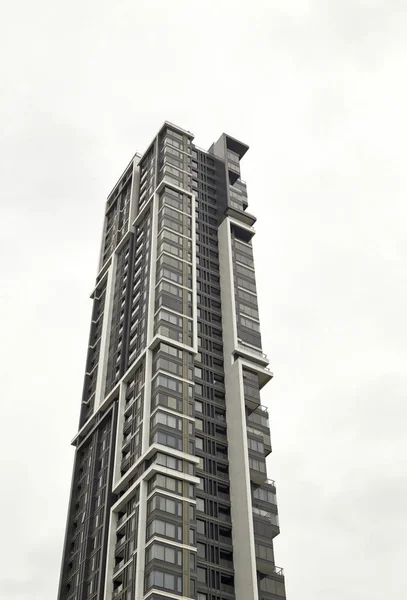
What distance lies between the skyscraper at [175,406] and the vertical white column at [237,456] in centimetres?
22

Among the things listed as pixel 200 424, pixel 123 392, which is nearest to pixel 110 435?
pixel 123 392

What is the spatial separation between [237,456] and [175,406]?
11.7 metres

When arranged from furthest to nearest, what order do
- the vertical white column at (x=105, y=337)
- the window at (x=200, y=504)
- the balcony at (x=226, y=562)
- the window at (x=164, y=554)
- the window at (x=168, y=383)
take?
the vertical white column at (x=105, y=337), the window at (x=168, y=383), the window at (x=200, y=504), the balcony at (x=226, y=562), the window at (x=164, y=554)

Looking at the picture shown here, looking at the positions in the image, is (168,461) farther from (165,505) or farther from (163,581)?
(163,581)

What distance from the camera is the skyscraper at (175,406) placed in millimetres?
98750

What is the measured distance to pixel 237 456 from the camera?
110562 millimetres

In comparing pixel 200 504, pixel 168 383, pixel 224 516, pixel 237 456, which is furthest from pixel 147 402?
pixel 224 516

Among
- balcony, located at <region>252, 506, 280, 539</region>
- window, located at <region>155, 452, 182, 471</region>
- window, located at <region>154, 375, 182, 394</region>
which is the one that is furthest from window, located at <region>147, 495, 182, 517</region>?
window, located at <region>154, 375, 182, 394</region>

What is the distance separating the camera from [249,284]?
450 ft

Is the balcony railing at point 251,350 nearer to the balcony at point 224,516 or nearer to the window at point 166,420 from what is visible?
the window at point 166,420

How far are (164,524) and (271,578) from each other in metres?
16.9

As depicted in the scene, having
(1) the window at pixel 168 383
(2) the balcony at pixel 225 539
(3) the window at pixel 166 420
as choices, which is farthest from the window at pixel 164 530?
(1) the window at pixel 168 383

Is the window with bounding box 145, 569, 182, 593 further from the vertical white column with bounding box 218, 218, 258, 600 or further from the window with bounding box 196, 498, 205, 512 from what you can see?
the window with bounding box 196, 498, 205, 512

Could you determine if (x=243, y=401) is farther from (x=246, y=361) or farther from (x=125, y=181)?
(x=125, y=181)
